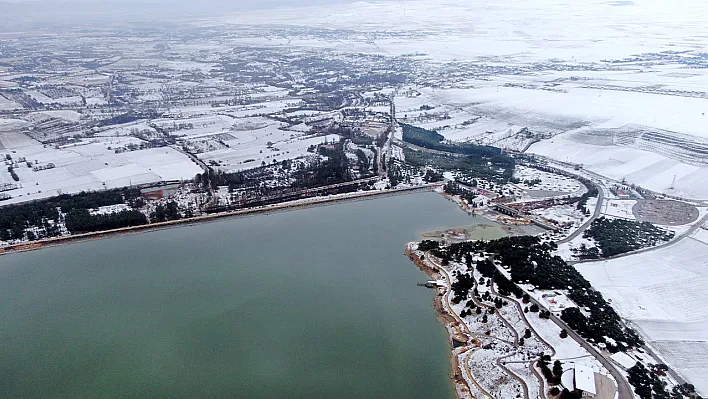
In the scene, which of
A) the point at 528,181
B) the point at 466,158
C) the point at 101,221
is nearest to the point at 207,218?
the point at 101,221

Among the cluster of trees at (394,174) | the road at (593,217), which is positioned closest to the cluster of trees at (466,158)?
the cluster of trees at (394,174)

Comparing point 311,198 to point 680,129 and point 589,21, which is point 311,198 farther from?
point 589,21

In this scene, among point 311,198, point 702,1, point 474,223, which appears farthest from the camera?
point 702,1

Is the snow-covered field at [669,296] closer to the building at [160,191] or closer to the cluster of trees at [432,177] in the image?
the cluster of trees at [432,177]

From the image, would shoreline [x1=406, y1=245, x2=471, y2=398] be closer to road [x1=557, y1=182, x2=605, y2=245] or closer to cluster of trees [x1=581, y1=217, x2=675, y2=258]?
road [x1=557, y1=182, x2=605, y2=245]

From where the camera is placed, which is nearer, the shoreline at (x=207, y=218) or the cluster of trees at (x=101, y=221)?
the shoreline at (x=207, y=218)

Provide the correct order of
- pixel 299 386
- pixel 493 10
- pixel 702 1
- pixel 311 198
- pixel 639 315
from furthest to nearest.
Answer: pixel 493 10
pixel 702 1
pixel 311 198
pixel 639 315
pixel 299 386

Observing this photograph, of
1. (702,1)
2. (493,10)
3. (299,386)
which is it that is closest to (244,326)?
(299,386)
